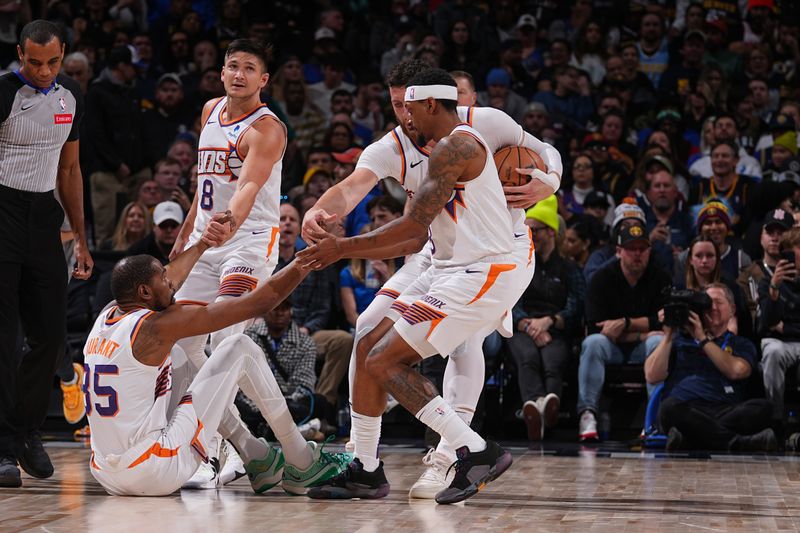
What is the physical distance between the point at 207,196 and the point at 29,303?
107 cm

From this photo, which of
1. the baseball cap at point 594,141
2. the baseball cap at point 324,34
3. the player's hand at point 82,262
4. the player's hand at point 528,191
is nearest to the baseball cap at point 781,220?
the baseball cap at point 594,141

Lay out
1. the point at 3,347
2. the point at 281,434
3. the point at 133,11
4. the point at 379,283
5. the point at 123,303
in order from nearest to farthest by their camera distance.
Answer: the point at 123,303
the point at 281,434
the point at 3,347
the point at 379,283
the point at 133,11

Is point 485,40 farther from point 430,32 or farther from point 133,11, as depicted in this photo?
point 133,11

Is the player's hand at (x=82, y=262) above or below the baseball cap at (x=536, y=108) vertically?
below

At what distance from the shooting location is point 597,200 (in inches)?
416

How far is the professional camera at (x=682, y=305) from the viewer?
27.2 feet

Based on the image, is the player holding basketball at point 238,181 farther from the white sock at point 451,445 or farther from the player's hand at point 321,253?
the white sock at point 451,445

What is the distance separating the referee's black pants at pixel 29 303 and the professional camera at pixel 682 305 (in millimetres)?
4293

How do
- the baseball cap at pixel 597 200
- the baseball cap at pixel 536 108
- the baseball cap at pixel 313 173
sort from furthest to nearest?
the baseball cap at pixel 536 108 → the baseball cap at pixel 313 173 → the baseball cap at pixel 597 200

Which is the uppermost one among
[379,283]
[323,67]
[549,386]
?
[323,67]

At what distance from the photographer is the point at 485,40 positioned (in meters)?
13.9

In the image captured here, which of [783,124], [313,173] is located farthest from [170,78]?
[783,124]

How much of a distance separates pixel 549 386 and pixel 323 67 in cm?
602

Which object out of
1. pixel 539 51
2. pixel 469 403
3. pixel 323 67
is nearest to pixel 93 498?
pixel 469 403
